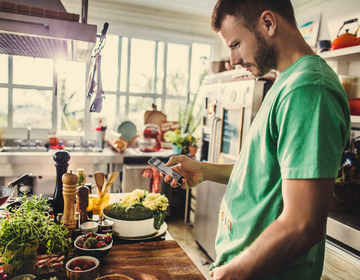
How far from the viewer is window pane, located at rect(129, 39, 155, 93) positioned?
387 centimetres

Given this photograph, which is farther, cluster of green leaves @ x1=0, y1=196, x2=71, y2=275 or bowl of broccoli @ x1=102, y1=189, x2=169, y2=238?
bowl of broccoli @ x1=102, y1=189, x2=169, y2=238

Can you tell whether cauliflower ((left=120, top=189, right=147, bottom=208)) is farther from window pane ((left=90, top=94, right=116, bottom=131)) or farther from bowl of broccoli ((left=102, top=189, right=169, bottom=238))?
window pane ((left=90, top=94, right=116, bottom=131))

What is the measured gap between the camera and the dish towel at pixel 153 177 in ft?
10.5

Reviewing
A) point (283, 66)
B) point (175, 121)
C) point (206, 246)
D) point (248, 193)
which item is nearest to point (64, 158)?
point (248, 193)

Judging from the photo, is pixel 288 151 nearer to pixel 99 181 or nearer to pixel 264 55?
pixel 264 55

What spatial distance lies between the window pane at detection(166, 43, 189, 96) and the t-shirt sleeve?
3.59 meters

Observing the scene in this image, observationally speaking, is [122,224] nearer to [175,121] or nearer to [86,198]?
[86,198]

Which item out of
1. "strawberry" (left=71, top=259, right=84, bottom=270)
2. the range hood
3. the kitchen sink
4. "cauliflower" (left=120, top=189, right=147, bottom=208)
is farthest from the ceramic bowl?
the kitchen sink

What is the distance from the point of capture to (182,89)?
4.18 meters

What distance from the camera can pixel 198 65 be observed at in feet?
13.8

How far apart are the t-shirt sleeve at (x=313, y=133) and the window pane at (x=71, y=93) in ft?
11.3

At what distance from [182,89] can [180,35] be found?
2.53 ft

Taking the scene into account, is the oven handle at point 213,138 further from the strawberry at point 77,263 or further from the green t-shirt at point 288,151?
the strawberry at point 77,263

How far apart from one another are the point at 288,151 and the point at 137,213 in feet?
2.61
